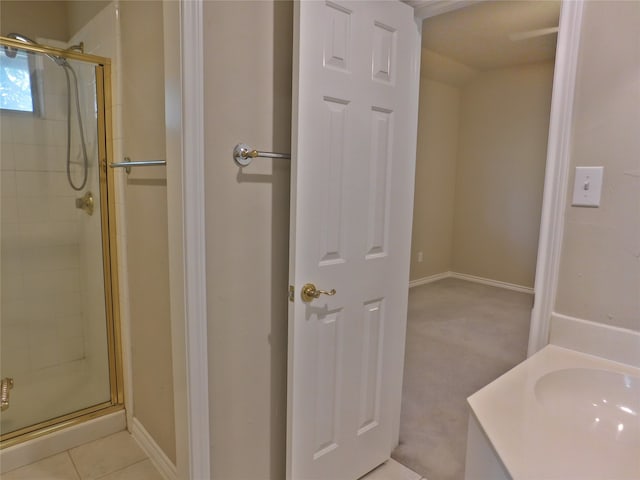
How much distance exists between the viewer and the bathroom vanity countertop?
76cm

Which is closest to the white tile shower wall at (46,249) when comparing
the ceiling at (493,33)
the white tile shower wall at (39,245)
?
the white tile shower wall at (39,245)

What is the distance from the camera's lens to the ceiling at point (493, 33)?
3.16 meters

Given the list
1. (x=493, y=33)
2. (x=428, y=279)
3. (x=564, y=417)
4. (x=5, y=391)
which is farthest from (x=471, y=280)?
(x=5, y=391)

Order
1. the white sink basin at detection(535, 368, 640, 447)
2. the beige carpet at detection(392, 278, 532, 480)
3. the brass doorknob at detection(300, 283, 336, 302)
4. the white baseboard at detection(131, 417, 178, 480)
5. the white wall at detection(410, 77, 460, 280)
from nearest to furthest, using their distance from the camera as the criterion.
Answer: the white sink basin at detection(535, 368, 640, 447)
the brass doorknob at detection(300, 283, 336, 302)
the white baseboard at detection(131, 417, 178, 480)
the beige carpet at detection(392, 278, 532, 480)
the white wall at detection(410, 77, 460, 280)

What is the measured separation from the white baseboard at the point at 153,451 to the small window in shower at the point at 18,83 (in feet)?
6.07

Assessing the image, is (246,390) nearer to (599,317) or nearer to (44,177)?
(599,317)

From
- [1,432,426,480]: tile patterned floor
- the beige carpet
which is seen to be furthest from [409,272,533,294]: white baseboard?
[1,432,426,480]: tile patterned floor

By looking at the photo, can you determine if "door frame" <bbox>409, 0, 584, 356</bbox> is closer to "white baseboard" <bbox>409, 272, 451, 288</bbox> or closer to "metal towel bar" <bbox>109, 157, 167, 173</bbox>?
"metal towel bar" <bbox>109, 157, 167, 173</bbox>

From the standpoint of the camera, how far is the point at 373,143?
1.59m

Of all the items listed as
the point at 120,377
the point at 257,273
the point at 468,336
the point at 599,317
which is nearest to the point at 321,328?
the point at 257,273

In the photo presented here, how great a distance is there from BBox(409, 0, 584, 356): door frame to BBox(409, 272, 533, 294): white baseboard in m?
3.76

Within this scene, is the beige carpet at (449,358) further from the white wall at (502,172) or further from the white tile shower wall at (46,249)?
the white tile shower wall at (46,249)

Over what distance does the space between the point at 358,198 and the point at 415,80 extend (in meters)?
0.65

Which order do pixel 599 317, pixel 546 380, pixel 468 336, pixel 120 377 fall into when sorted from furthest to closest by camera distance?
pixel 468 336, pixel 120 377, pixel 599 317, pixel 546 380
